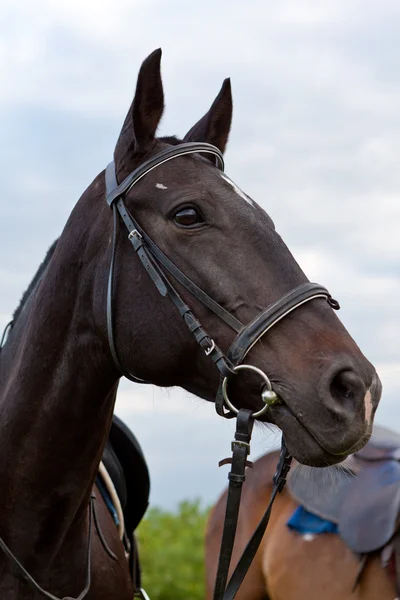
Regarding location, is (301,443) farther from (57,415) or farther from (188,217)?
(57,415)

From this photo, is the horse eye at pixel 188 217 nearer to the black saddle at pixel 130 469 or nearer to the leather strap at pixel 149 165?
the leather strap at pixel 149 165

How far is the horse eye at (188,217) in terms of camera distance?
3160 mm

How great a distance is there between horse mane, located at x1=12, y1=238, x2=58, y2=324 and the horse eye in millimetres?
873

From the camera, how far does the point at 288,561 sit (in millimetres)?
6984

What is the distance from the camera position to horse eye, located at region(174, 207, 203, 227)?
3160 mm

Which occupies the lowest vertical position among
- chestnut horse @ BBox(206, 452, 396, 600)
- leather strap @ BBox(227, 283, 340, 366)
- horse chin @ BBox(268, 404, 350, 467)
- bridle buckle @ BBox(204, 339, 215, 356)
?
horse chin @ BBox(268, 404, 350, 467)

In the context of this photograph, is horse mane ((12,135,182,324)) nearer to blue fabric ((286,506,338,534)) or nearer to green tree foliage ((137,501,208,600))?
blue fabric ((286,506,338,534))

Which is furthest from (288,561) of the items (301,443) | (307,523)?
(301,443)

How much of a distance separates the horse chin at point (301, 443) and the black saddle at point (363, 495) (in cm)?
354

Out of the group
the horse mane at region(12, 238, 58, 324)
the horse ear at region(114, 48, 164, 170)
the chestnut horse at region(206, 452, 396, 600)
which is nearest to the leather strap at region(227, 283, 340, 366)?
the horse ear at region(114, 48, 164, 170)

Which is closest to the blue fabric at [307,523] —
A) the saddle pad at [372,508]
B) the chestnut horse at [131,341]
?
the saddle pad at [372,508]

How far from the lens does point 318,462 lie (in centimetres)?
287

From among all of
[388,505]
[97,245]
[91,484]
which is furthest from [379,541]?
[97,245]

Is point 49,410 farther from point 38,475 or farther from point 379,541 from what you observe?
point 379,541
